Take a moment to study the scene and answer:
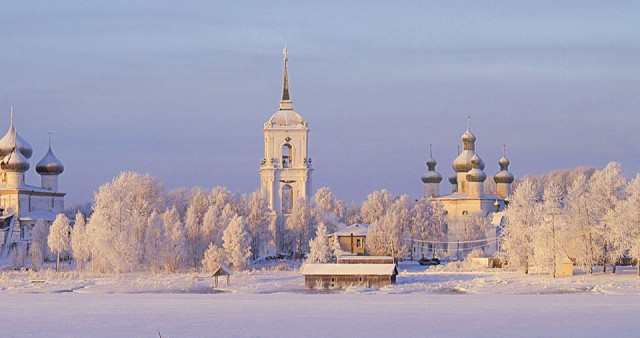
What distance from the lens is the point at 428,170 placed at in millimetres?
107812

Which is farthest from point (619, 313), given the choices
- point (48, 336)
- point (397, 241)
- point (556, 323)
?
point (397, 241)

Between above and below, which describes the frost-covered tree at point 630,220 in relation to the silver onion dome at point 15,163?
below

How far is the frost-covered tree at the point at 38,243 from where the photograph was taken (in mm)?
70562

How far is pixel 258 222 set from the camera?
76562 millimetres

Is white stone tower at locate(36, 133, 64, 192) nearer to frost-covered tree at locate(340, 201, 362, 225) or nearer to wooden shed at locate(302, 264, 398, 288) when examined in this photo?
frost-covered tree at locate(340, 201, 362, 225)

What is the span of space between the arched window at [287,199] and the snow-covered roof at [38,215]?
18206mm

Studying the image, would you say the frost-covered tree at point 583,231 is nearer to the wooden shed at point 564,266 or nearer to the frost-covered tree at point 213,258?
the wooden shed at point 564,266

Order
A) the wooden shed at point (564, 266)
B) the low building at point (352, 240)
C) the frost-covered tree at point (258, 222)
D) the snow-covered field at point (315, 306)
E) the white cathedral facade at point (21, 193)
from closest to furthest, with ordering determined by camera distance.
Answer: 1. the snow-covered field at point (315, 306)
2. the wooden shed at point (564, 266)
3. the low building at point (352, 240)
4. the frost-covered tree at point (258, 222)
5. the white cathedral facade at point (21, 193)

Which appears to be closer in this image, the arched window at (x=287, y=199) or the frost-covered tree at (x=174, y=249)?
the frost-covered tree at (x=174, y=249)

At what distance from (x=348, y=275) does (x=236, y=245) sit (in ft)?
33.4

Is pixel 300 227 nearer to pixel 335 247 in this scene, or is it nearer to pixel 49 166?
pixel 335 247

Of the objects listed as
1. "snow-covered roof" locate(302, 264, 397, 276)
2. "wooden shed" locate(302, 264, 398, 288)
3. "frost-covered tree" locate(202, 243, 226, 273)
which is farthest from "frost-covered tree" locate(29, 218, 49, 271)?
"wooden shed" locate(302, 264, 398, 288)

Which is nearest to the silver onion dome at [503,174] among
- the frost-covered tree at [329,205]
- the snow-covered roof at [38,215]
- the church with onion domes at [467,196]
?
the church with onion domes at [467,196]

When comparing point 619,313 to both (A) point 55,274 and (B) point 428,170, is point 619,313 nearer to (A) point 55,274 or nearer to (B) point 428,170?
(A) point 55,274
